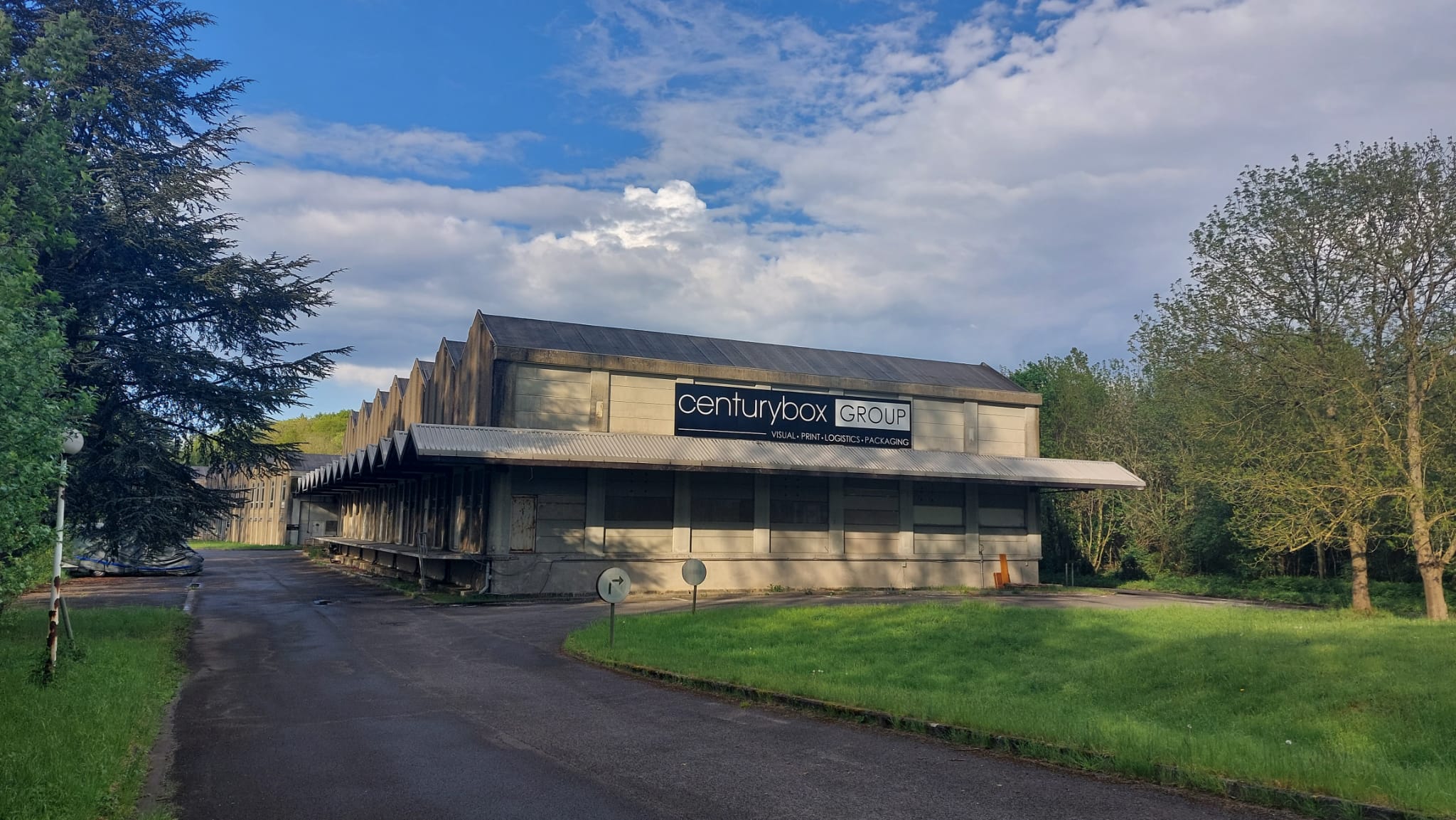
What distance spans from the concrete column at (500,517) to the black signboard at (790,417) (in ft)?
20.2

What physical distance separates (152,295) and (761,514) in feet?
60.6

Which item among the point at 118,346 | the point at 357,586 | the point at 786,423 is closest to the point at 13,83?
the point at 118,346

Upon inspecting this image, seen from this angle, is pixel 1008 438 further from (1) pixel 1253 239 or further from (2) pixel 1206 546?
(1) pixel 1253 239

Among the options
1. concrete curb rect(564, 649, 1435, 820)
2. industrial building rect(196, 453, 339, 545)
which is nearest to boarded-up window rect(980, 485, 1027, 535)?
concrete curb rect(564, 649, 1435, 820)

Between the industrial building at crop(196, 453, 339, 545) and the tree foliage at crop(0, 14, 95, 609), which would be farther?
the industrial building at crop(196, 453, 339, 545)

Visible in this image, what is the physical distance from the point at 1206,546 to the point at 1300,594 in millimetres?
6262

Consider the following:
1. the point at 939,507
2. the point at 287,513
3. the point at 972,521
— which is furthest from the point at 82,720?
the point at 287,513

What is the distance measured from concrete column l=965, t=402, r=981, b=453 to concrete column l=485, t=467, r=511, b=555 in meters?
18.1

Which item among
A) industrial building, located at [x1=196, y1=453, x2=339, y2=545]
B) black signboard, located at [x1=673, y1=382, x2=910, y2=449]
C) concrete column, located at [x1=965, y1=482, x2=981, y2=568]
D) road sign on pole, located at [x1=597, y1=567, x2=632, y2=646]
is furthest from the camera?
industrial building, located at [x1=196, y1=453, x2=339, y2=545]

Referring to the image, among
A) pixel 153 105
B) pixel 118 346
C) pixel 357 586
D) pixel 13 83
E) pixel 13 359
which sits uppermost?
pixel 153 105

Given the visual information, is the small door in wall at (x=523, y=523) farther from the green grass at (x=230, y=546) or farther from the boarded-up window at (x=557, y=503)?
the green grass at (x=230, y=546)

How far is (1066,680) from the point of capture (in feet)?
43.2

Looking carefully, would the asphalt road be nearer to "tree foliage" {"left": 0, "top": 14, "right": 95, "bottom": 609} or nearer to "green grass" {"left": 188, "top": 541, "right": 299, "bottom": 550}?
"tree foliage" {"left": 0, "top": 14, "right": 95, "bottom": 609}

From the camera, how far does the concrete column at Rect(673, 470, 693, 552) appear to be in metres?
30.8
